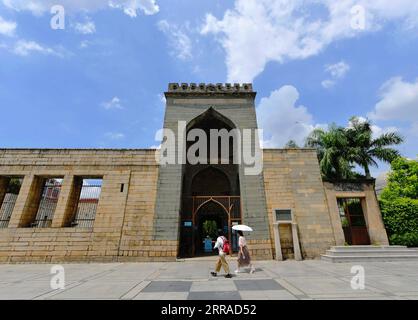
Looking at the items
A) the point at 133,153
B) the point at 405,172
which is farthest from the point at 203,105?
the point at 405,172

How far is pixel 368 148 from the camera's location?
64.6 feet

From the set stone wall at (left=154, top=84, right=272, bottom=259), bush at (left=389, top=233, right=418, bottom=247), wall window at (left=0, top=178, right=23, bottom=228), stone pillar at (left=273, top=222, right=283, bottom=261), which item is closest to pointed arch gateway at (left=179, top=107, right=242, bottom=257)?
stone wall at (left=154, top=84, right=272, bottom=259)

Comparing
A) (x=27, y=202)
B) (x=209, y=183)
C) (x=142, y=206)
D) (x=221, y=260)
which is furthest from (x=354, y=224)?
(x=27, y=202)

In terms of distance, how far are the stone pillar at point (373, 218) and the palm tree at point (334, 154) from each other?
20.0 feet

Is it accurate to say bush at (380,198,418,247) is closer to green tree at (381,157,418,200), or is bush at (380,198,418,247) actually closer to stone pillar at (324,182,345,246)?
stone pillar at (324,182,345,246)

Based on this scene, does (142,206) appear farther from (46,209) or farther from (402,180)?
(402,180)

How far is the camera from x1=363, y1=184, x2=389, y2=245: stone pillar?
12.1 meters

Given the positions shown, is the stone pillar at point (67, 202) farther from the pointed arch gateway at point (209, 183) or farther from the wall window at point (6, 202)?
the pointed arch gateway at point (209, 183)

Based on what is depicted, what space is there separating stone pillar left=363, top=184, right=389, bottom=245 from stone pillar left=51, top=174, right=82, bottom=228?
56.8 ft

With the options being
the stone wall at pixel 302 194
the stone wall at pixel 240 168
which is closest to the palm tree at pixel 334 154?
the stone wall at pixel 302 194

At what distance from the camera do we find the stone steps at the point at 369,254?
10.2m

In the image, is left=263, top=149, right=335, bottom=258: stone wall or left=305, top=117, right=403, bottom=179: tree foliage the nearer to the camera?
left=263, top=149, right=335, bottom=258: stone wall
